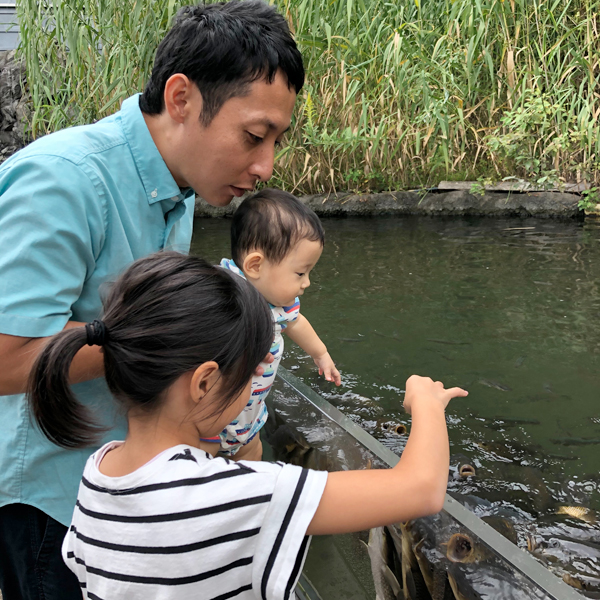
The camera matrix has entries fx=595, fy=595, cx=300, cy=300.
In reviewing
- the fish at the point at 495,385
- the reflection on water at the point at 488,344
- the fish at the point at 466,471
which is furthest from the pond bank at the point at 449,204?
the fish at the point at 466,471

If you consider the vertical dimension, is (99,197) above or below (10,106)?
above

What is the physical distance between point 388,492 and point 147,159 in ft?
2.33

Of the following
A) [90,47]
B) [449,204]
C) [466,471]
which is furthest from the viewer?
[449,204]

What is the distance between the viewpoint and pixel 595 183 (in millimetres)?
5480

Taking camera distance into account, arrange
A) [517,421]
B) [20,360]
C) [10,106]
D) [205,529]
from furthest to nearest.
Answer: [10,106], [517,421], [20,360], [205,529]

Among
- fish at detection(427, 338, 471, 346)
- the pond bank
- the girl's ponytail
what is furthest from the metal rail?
the pond bank

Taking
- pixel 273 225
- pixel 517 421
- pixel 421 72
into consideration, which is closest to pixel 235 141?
pixel 273 225

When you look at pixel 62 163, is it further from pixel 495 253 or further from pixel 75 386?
pixel 495 253

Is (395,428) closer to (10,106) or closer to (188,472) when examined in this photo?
(188,472)

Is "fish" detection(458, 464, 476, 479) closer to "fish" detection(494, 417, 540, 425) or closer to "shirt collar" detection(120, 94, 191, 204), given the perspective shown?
"fish" detection(494, 417, 540, 425)

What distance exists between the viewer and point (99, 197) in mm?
979

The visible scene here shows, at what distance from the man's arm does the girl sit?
0.07m

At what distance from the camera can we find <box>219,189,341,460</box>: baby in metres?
1.51

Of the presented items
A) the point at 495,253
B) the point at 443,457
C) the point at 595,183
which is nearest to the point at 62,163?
the point at 443,457
